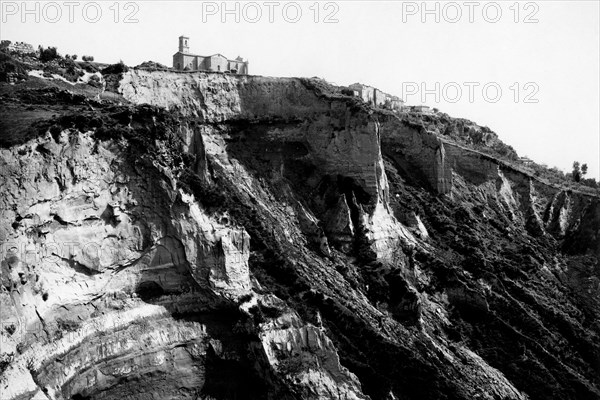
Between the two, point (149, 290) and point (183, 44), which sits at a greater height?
point (183, 44)

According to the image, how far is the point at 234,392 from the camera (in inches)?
1307

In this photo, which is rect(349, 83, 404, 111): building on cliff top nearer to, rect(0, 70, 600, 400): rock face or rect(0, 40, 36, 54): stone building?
rect(0, 70, 600, 400): rock face

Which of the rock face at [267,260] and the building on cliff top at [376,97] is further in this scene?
the building on cliff top at [376,97]

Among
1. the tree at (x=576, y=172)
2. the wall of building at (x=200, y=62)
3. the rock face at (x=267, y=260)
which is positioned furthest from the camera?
the tree at (x=576, y=172)

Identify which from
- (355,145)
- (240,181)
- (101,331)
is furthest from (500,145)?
(101,331)

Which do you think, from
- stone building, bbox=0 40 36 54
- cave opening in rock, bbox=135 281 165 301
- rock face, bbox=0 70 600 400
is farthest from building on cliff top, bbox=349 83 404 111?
cave opening in rock, bbox=135 281 165 301

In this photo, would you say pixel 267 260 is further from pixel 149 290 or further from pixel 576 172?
pixel 576 172

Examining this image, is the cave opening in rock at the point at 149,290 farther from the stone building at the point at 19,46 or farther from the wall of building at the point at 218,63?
the wall of building at the point at 218,63

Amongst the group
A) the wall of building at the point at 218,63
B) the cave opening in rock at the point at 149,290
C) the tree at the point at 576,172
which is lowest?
the cave opening in rock at the point at 149,290

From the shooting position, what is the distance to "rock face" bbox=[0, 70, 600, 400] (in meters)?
28.9

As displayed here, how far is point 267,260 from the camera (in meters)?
39.6

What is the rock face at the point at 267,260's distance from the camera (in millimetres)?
28922

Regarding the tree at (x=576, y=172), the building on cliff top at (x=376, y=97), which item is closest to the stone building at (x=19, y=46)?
the building on cliff top at (x=376, y=97)

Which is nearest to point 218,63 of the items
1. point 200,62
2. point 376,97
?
point 200,62
